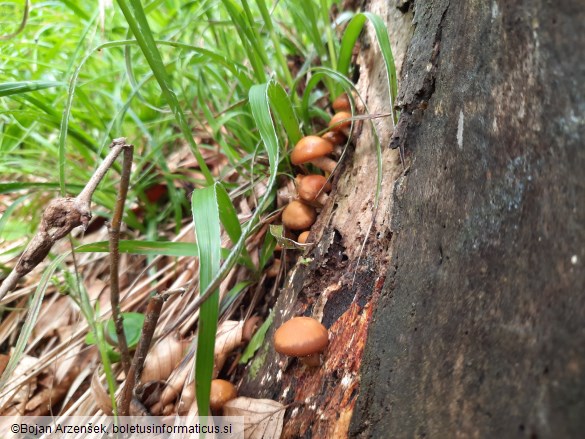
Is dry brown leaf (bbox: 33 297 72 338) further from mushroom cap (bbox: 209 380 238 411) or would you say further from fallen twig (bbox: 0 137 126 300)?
fallen twig (bbox: 0 137 126 300)

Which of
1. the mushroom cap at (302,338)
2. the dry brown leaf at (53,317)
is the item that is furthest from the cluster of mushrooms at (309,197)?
the dry brown leaf at (53,317)

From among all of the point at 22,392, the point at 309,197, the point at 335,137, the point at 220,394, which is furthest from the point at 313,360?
the point at 22,392

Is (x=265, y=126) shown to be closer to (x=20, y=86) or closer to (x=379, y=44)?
(x=379, y=44)

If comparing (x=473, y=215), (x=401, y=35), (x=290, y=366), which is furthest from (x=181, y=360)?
(x=401, y=35)

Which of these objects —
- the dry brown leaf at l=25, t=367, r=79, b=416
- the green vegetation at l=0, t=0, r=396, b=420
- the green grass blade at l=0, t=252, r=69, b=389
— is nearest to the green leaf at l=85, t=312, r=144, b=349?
the green vegetation at l=0, t=0, r=396, b=420

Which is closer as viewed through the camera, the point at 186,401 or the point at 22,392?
the point at 186,401

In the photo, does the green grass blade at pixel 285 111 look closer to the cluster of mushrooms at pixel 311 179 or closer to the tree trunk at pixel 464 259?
the cluster of mushrooms at pixel 311 179
